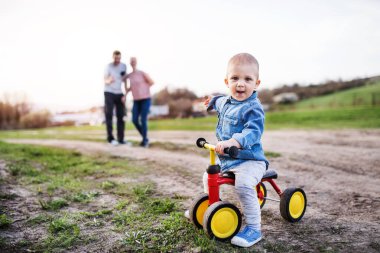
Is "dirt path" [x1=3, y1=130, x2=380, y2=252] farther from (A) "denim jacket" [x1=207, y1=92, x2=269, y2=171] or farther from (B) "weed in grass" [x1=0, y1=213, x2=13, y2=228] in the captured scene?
(B) "weed in grass" [x1=0, y1=213, x2=13, y2=228]

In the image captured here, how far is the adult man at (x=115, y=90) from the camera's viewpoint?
29.7 feet

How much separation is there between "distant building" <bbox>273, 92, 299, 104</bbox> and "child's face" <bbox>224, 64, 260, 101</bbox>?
37.3 m

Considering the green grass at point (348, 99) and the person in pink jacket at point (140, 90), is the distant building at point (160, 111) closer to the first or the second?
the green grass at point (348, 99)

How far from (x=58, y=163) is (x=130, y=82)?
313 cm

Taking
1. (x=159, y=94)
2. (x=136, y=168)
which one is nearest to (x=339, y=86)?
(x=159, y=94)

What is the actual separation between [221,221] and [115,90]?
22.8ft

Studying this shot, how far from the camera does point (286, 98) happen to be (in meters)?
39.9

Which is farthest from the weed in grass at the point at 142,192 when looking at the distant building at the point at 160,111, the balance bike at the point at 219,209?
the distant building at the point at 160,111

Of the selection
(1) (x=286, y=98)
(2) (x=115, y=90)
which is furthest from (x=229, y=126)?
(1) (x=286, y=98)

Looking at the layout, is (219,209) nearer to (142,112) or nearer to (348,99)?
(142,112)

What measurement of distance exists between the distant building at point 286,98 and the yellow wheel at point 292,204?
36.9 meters

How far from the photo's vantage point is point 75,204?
416cm

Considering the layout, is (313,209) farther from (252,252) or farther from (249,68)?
(249,68)

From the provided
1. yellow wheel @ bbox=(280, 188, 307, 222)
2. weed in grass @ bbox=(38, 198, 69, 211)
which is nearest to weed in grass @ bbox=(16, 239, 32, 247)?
weed in grass @ bbox=(38, 198, 69, 211)
